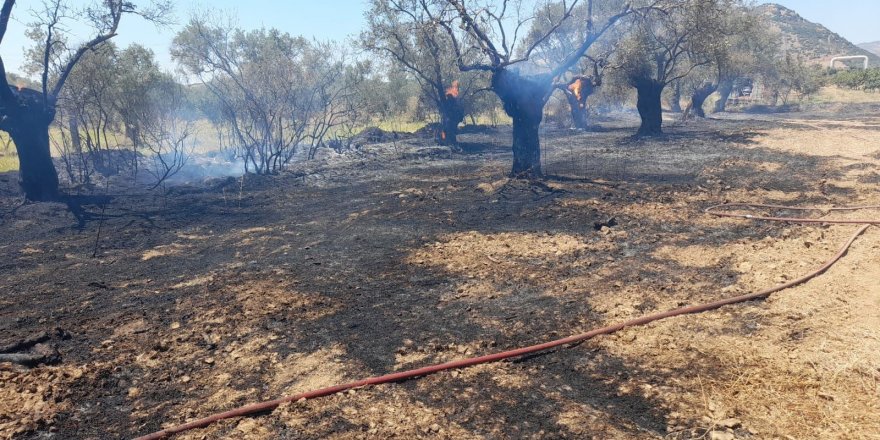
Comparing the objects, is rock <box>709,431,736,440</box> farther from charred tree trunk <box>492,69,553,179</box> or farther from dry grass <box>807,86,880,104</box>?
dry grass <box>807,86,880,104</box>

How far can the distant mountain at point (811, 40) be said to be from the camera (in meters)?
80.2

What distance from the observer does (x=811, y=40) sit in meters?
87.4

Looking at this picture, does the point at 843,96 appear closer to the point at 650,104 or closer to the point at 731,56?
the point at 731,56

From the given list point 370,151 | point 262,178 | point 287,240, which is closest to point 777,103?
point 370,151

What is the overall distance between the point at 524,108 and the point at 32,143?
11607 mm

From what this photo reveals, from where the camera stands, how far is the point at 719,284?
5.65 meters

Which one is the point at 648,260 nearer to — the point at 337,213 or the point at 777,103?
the point at 337,213

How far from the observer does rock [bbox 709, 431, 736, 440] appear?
3.13 m

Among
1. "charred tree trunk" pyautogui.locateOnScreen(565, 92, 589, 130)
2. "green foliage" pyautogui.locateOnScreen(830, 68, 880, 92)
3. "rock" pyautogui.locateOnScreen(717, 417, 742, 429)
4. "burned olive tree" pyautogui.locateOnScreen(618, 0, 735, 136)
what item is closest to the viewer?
"rock" pyautogui.locateOnScreen(717, 417, 742, 429)

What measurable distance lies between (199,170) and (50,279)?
1133 centimetres

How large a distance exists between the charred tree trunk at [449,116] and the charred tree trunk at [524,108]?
9.07 metres

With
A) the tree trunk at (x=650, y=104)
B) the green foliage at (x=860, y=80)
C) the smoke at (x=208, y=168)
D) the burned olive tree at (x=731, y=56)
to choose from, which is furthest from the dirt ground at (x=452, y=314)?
the green foliage at (x=860, y=80)

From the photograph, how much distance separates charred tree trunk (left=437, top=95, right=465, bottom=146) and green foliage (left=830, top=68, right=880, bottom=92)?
36858 mm

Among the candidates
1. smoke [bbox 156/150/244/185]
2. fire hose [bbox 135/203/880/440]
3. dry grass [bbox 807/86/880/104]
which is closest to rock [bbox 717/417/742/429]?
fire hose [bbox 135/203/880/440]
